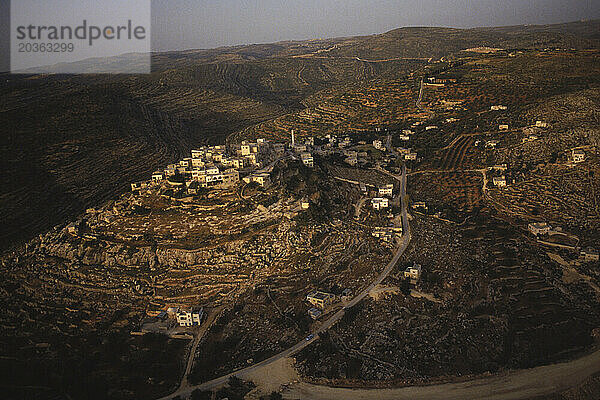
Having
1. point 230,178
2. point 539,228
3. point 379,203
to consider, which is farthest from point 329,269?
point 539,228

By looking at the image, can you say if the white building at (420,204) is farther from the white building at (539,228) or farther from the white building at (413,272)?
the white building at (413,272)

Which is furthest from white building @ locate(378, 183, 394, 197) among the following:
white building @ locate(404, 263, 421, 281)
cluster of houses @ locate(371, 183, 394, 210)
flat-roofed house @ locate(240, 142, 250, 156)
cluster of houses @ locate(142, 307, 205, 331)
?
cluster of houses @ locate(142, 307, 205, 331)

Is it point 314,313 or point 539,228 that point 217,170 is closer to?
point 314,313

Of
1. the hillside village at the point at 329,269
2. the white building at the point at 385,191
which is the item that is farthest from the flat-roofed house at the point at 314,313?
the white building at the point at 385,191

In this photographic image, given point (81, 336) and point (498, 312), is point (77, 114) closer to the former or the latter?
point (81, 336)

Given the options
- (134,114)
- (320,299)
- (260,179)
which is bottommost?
(320,299)

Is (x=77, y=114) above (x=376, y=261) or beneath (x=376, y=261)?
above

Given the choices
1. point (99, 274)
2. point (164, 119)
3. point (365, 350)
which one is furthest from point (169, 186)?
point (164, 119)

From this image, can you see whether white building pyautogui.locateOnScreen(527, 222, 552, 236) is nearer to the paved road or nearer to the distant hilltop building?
the distant hilltop building
